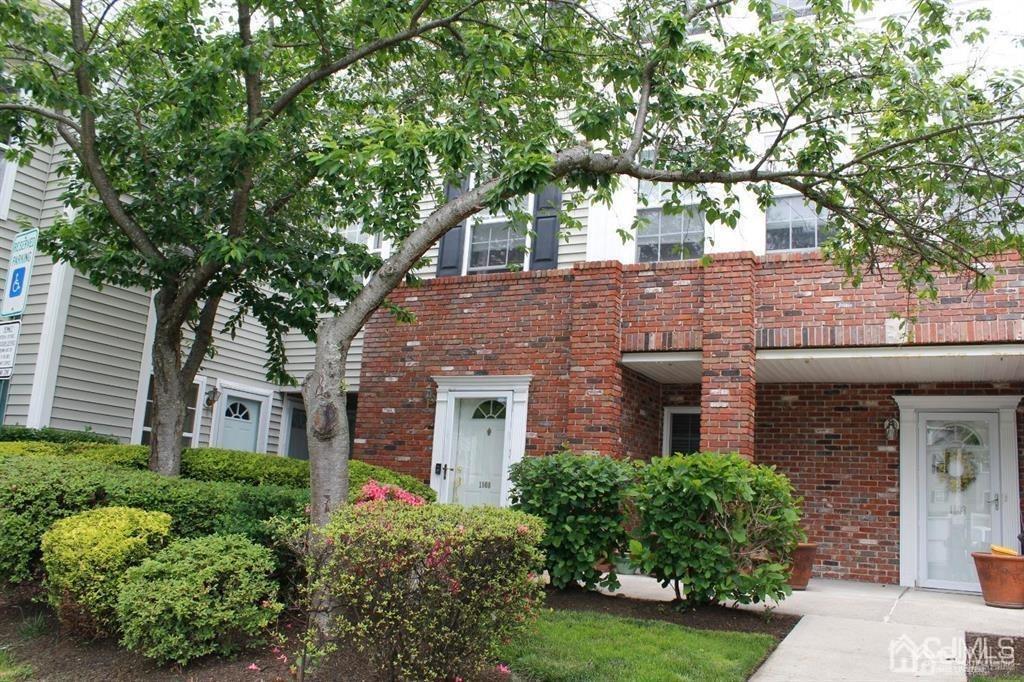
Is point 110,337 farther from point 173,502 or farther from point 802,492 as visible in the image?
point 802,492

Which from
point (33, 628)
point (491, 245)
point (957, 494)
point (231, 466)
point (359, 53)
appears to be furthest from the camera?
point (491, 245)

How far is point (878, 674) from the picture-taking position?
5.33 metres

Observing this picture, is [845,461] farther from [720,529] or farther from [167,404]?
[167,404]

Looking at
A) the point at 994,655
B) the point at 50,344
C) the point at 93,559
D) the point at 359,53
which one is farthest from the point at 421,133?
the point at 50,344

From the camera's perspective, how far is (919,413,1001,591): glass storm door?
10281 millimetres

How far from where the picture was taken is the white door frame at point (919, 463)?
33.0 feet

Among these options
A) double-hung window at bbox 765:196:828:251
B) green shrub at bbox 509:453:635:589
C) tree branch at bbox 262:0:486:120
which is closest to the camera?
tree branch at bbox 262:0:486:120

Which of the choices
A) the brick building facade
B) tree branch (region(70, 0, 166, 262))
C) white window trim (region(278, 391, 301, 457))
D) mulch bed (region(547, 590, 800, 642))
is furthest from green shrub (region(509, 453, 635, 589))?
white window trim (region(278, 391, 301, 457))

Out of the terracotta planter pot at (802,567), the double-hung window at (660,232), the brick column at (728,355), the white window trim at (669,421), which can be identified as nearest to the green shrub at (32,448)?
the brick column at (728,355)

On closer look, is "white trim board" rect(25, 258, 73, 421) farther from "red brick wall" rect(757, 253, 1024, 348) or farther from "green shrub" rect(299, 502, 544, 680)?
"red brick wall" rect(757, 253, 1024, 348)

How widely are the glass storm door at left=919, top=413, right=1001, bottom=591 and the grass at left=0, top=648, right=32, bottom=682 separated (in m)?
9.69

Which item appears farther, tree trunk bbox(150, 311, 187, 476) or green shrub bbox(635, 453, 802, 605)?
tree trunk bbox(150, 311, 187, 476)

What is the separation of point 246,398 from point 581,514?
7533 mm

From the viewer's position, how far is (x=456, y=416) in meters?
11.1
